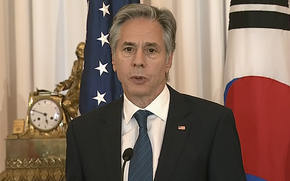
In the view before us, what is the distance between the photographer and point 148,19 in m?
1.72

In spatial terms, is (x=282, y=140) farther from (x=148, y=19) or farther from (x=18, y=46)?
(x=18, y=46)

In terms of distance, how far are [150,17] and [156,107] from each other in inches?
13.2

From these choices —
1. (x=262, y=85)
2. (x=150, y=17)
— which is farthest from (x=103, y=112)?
(x=262, y=85)

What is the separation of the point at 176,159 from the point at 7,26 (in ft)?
7.69

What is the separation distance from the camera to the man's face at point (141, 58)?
1.67 m

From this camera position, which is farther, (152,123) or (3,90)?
(3,90)

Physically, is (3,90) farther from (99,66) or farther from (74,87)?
(99,66)

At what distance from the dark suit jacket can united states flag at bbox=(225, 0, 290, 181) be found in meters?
0.72

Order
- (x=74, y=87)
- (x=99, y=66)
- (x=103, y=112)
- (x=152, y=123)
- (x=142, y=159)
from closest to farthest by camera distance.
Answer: (x=142, y=159)
(x=152, y=123)
(x=103, y=112)
(x=99, y=66)
(x=74, y=87)

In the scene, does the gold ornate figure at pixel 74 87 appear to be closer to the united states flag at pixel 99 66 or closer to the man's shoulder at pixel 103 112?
the united states flag at pixel 99 66

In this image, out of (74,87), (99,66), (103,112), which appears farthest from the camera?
(74,87)

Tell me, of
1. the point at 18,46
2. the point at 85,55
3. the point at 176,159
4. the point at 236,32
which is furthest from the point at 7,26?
the point at 176,159

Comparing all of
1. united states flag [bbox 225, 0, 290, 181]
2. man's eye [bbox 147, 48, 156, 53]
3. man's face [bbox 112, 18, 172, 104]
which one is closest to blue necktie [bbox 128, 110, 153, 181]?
man's face [bbox 112, 18, 172, 104]

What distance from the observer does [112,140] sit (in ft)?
5.56
